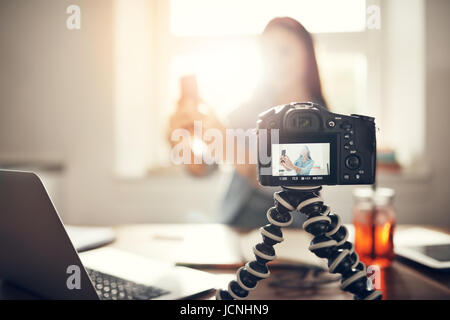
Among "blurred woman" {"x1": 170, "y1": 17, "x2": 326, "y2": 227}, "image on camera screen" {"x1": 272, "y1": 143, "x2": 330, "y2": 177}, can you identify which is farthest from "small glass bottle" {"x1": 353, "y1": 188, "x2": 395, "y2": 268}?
"image on camera screen" {"x1": 272, "y1": 143, "x2": 330, "y2": 177}

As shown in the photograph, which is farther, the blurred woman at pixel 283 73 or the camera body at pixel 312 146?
the blurred woman at pixel 283 73

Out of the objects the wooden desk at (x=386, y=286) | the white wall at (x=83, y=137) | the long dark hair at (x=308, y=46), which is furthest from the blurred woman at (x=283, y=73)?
the white wall at (x=83, y=137)

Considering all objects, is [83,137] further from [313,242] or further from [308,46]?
[313,242]

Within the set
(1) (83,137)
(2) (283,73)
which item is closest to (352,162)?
(2) (283,73)

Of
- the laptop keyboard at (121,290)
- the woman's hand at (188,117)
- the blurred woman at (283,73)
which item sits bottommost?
the laptop keyboard at (121,290)

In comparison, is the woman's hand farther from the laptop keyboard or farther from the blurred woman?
the laptop keyboard

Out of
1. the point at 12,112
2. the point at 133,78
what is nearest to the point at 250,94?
the point at 133,78

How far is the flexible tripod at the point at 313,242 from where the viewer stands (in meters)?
0.39

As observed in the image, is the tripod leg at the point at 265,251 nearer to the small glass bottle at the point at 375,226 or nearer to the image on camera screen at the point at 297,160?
the image on camera screen at the point at 297,160

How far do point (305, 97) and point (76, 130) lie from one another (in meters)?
1.44

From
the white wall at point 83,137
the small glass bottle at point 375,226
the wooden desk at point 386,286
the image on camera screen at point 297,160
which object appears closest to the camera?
Result: the image on camera screen at point 297,160

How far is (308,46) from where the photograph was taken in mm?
541

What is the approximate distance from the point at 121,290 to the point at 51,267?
0.09 meters

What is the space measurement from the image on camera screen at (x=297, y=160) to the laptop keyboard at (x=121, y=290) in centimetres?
22
